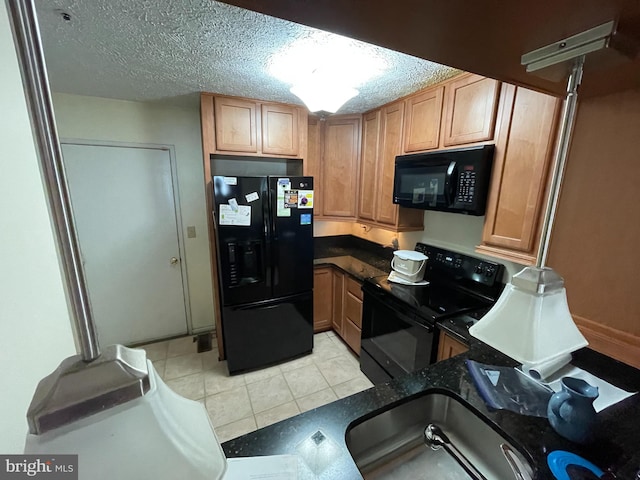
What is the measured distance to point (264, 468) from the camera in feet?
2.43

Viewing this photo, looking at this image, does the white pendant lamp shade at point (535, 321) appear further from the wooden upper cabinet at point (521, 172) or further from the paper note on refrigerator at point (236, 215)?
the paper note on refrigerator at point (236, 215)

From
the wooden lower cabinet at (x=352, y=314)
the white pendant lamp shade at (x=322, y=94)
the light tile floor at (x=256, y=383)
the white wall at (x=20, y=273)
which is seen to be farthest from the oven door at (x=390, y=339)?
the white wall at (x=20, y=273)

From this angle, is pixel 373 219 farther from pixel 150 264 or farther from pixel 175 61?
pixel 150 264

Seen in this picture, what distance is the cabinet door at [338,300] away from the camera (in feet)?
9.16

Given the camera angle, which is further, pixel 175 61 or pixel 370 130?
pixel 370 130

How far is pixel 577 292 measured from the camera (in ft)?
Result: 3.99

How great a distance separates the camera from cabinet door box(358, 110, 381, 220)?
2498mm

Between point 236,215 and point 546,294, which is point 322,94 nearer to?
point 236,215

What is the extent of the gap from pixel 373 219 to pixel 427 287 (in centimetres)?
81

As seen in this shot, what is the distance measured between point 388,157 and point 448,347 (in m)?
1.57

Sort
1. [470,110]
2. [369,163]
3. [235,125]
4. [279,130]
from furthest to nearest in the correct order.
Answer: [369,163]
[279,130]
[235,125]
[470,110]

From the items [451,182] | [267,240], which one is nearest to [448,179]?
[451,182]

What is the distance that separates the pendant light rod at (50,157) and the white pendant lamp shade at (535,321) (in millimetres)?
860

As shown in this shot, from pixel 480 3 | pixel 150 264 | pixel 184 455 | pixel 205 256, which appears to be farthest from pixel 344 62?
pixel 150 264
